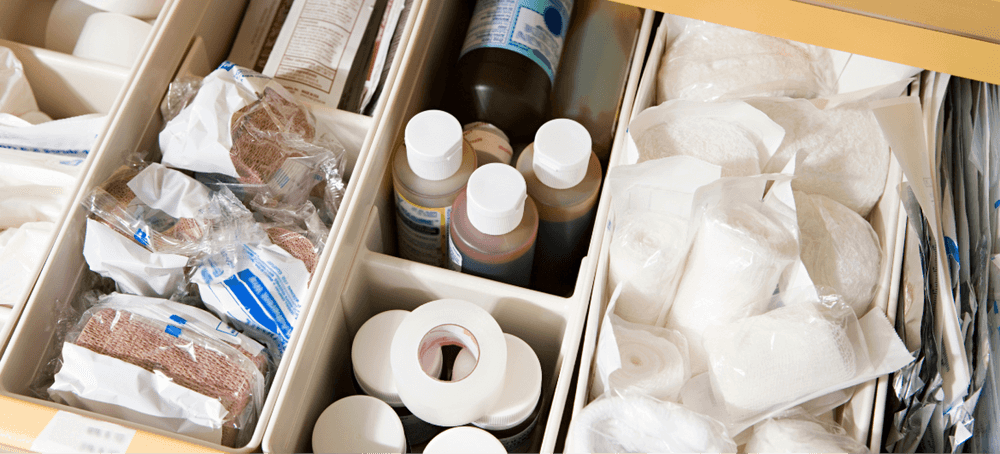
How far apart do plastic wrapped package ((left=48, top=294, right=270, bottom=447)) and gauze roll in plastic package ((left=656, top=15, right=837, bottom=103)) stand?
0.52 meters

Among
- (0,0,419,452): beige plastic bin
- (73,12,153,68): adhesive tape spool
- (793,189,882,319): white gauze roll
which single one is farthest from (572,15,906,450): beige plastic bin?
(73,12,153,68): adhesive tape spool

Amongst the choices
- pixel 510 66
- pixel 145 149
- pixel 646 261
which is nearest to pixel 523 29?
pixel 510 66


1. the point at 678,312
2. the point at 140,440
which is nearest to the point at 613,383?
the point at 678,312

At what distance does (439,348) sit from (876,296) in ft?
1.32

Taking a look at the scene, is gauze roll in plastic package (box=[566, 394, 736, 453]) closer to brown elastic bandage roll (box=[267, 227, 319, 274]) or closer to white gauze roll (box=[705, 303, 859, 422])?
white gauze roll (box=[705, 303, 859, 422])

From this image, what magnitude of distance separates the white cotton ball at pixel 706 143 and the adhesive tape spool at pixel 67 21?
0.69 metres

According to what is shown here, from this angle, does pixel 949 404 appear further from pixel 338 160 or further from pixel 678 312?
pixel 338 160

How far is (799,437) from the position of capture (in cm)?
48

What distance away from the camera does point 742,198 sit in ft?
1.75

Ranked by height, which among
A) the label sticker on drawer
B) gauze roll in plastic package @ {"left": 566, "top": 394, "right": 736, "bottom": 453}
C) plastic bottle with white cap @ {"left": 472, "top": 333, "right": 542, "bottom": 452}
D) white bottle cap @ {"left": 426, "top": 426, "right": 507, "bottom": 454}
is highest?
gauze roll in plastic package @ {"left": 566, "top": 394, "right": 736, "bottom": 453}

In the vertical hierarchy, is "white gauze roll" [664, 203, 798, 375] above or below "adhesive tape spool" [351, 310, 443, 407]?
above

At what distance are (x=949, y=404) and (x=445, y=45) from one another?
2.16 feet

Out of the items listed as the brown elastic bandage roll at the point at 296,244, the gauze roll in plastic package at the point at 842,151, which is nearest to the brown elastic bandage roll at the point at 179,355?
the brown elastic bandage roll at the point at 296,244

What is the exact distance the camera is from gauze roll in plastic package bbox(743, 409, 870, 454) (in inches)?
18.7
